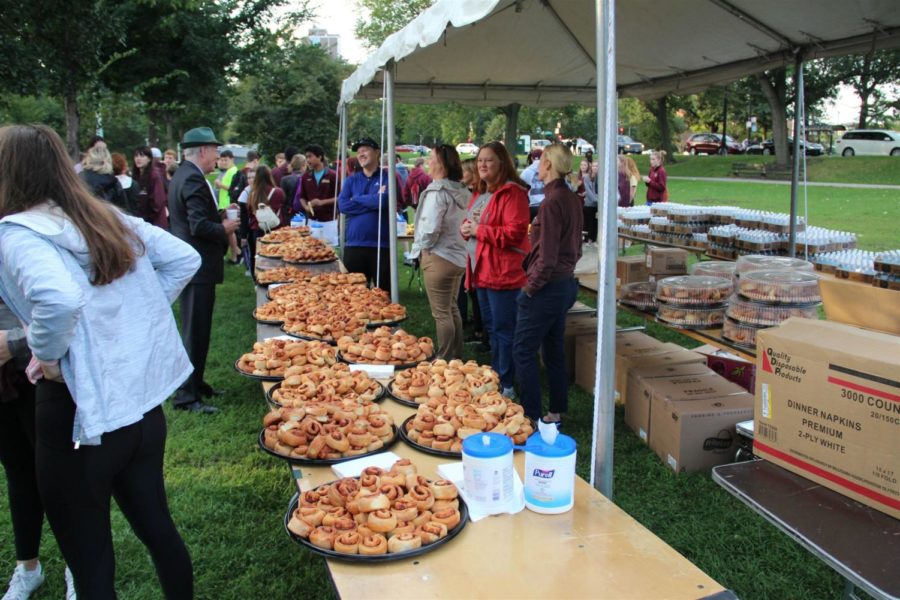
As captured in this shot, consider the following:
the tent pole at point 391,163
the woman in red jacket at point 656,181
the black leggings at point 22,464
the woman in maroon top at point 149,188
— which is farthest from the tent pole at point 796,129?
the woman in maroon top at point 149,188

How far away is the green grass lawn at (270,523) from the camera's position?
9.75 feet

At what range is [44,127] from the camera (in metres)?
2.01

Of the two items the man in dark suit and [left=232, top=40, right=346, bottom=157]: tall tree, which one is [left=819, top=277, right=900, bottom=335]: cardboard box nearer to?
the man in dark suit

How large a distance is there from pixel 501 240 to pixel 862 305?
8.26 feet

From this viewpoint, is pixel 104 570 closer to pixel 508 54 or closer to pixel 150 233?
pixel 150 233

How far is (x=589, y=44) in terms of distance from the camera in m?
→ 6.02

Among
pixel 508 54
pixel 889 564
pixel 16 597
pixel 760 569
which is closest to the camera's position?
pixel 889 564

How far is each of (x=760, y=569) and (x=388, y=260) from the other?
4503mm

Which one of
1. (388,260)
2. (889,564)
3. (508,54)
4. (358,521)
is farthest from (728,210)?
(358,521)

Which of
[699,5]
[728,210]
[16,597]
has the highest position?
[699,5]

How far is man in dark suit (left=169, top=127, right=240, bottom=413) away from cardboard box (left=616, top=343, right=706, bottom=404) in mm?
2969

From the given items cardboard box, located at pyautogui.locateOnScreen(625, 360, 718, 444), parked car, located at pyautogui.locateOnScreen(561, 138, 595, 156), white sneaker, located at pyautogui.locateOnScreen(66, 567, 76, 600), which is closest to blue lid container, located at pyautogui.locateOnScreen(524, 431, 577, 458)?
white sneaker, located at pyautogui.locateOnScreen(66, 567, 76, 600)

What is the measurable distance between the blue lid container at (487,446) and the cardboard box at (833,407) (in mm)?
928

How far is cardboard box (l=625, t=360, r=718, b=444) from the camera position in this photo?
167 inches
